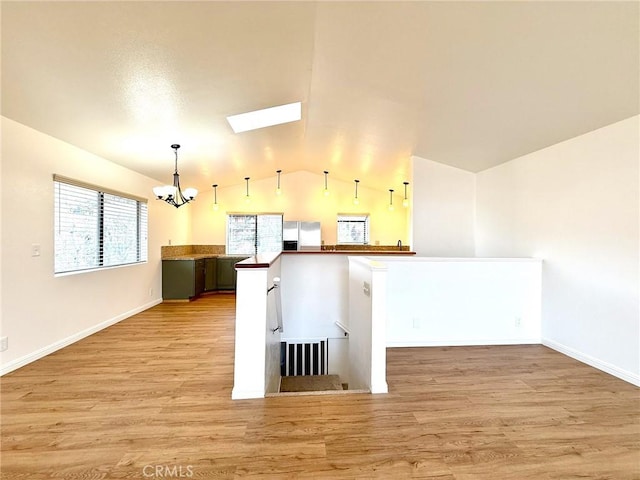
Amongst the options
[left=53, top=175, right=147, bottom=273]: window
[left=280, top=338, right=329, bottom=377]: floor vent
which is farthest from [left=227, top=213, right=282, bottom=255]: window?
[left=280, top=338, right=329, bottom=377]: floor vent

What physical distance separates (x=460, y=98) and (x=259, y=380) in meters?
3.16

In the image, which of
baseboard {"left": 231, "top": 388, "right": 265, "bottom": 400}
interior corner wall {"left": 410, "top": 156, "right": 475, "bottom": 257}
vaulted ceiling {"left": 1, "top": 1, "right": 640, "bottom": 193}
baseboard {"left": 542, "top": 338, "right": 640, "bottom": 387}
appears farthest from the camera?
interior corner wall {"left": 410, "top": 156, "right": 475, "bottom": 257}

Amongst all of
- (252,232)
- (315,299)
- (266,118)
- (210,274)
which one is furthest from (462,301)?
(252,232)

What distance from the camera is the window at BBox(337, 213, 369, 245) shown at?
7578mm

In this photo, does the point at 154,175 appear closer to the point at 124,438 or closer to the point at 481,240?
the point at 124,438

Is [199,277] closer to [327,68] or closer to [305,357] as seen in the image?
[305,357]

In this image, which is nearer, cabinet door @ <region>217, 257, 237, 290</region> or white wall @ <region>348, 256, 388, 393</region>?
white wall @ <region>348, 256, 388, 393</region>

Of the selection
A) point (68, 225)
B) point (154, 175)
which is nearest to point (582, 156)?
point (68, 225)

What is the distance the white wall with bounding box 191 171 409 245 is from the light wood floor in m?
4.60

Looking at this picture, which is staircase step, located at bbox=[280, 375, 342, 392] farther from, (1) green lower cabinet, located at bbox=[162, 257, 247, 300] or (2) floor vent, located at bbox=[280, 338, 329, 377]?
(1) green lower cabinet, located at bbox=[162, 257, 247, 300]

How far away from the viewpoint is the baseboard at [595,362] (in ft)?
8.61

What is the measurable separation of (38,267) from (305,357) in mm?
3212

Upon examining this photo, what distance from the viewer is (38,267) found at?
3.06 metres
